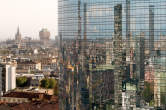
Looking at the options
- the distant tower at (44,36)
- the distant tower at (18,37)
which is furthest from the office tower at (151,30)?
the distant tower at (44,36)

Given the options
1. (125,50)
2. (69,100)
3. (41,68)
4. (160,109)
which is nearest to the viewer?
(160,109)

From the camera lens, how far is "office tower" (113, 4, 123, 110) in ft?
53.6

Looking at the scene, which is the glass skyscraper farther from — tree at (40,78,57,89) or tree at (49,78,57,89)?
tree at (40,78,57,89)

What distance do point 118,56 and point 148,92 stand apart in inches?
82.8

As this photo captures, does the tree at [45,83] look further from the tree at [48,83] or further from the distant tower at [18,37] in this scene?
the distant tower at [18,37]

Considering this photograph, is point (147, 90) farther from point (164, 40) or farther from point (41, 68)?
point (41, 68)

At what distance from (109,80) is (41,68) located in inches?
1555

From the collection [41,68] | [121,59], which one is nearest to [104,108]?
[121,59]

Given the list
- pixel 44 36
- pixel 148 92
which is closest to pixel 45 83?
pixel 148 92

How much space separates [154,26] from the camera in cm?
1551

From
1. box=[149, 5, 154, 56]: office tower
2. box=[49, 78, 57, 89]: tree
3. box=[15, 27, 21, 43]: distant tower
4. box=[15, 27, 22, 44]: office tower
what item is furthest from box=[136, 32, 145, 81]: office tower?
box=[15, 27, 21, 43]: distant tower

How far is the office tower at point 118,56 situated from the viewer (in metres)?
16.3

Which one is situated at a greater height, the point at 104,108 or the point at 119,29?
the point at 119,29

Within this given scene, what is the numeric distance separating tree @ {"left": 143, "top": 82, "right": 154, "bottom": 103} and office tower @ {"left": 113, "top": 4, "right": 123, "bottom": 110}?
46.6 inches
